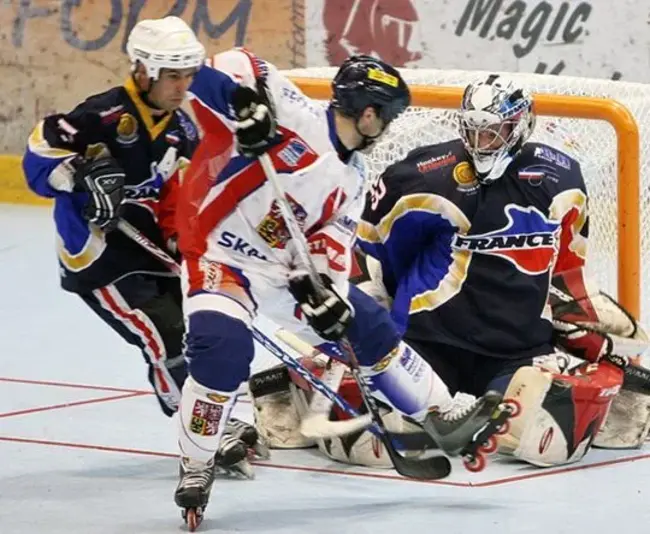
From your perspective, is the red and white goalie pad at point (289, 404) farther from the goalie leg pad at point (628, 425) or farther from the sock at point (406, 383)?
the goalie leg pad at point (628, 425)

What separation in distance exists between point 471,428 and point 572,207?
0.68 m

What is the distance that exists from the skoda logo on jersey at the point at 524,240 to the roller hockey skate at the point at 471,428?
399 mm

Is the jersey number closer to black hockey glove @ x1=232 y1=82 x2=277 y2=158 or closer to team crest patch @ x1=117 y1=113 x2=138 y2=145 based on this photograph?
team crest patch @ x1=117 y1=113 x2=138 y2=145

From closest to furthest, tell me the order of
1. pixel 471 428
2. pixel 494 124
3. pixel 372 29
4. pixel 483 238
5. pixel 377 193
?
pixel 471 428, pixel 494 124, pixel 483 238, pixel 377 193, pixel 372 29

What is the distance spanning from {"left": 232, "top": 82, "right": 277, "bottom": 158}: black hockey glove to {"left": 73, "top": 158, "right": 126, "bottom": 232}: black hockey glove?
0.48m

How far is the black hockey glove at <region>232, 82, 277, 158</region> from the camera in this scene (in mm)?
3152

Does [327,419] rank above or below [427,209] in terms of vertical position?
below

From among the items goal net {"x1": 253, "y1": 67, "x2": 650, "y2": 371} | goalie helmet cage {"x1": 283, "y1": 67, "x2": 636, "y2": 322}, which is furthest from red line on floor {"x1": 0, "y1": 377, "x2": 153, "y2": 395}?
goalie helmet cage {"x1": 283, "y1": 67, "x2": 636, "y2": 322}

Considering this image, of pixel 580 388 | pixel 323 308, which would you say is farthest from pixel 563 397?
pixel 323 308

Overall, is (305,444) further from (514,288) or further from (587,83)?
(587,83)

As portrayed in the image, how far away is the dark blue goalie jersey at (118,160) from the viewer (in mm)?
3670

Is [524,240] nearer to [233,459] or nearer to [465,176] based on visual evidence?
[465,176]

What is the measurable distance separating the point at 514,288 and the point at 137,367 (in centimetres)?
148

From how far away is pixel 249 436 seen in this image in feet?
12.6
